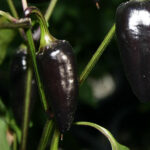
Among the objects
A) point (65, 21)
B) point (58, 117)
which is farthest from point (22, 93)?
point (65, 21)

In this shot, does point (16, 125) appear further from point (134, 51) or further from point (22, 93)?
point (134, 51)

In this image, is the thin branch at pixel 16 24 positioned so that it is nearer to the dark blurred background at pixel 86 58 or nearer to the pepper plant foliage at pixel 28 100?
the pepper plant foliage at pixel 28 100

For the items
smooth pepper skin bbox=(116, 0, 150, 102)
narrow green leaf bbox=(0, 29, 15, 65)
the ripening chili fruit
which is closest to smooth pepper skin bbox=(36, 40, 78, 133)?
the ripening chili fruit

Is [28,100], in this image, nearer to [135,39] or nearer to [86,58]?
[135,39]

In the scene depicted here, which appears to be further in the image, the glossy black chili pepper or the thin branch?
the glossy black chili pepper

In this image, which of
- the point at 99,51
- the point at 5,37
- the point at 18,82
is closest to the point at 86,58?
the point at 5,37

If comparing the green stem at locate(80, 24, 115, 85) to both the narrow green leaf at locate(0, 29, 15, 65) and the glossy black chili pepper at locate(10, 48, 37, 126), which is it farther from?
the narrow green leaf at locate(0, 29, 15, 65)

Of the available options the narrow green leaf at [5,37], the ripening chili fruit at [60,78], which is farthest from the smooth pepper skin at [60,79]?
the narrow green leaf at [5,37]
